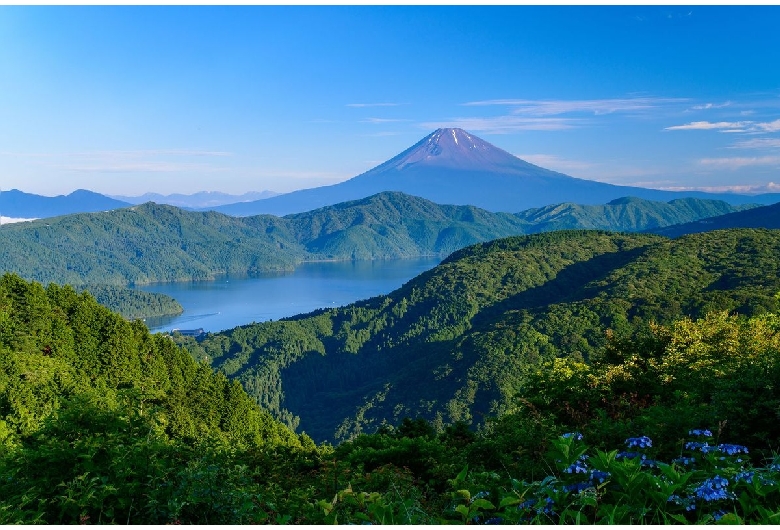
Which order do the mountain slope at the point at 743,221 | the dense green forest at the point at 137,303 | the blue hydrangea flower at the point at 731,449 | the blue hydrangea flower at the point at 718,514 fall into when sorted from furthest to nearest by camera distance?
1. the mountain slope at the point at 743,221
2. the dense green forest at the point at 137,303
3. the blue hydrangea flower at the point at 731,449
4. the blue hydrangea flower at the point at 718,514

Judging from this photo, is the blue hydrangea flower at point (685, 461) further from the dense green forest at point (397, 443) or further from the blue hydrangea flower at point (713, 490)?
the blue hydrangea flower at point (713, 490)

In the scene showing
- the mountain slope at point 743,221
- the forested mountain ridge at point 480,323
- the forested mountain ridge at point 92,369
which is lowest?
the forested mountain ridge at point 480,323

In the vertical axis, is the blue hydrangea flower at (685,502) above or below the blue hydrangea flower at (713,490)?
below

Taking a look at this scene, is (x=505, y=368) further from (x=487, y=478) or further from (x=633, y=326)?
(x=487, y=478)

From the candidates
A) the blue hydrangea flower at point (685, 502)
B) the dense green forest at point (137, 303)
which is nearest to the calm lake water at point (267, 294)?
the dense green forest at point (137, 303)

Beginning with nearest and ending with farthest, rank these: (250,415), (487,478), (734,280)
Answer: (487,478) < (250,415) < (734,280)

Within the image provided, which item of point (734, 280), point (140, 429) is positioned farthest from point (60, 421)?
point (734, 280)
